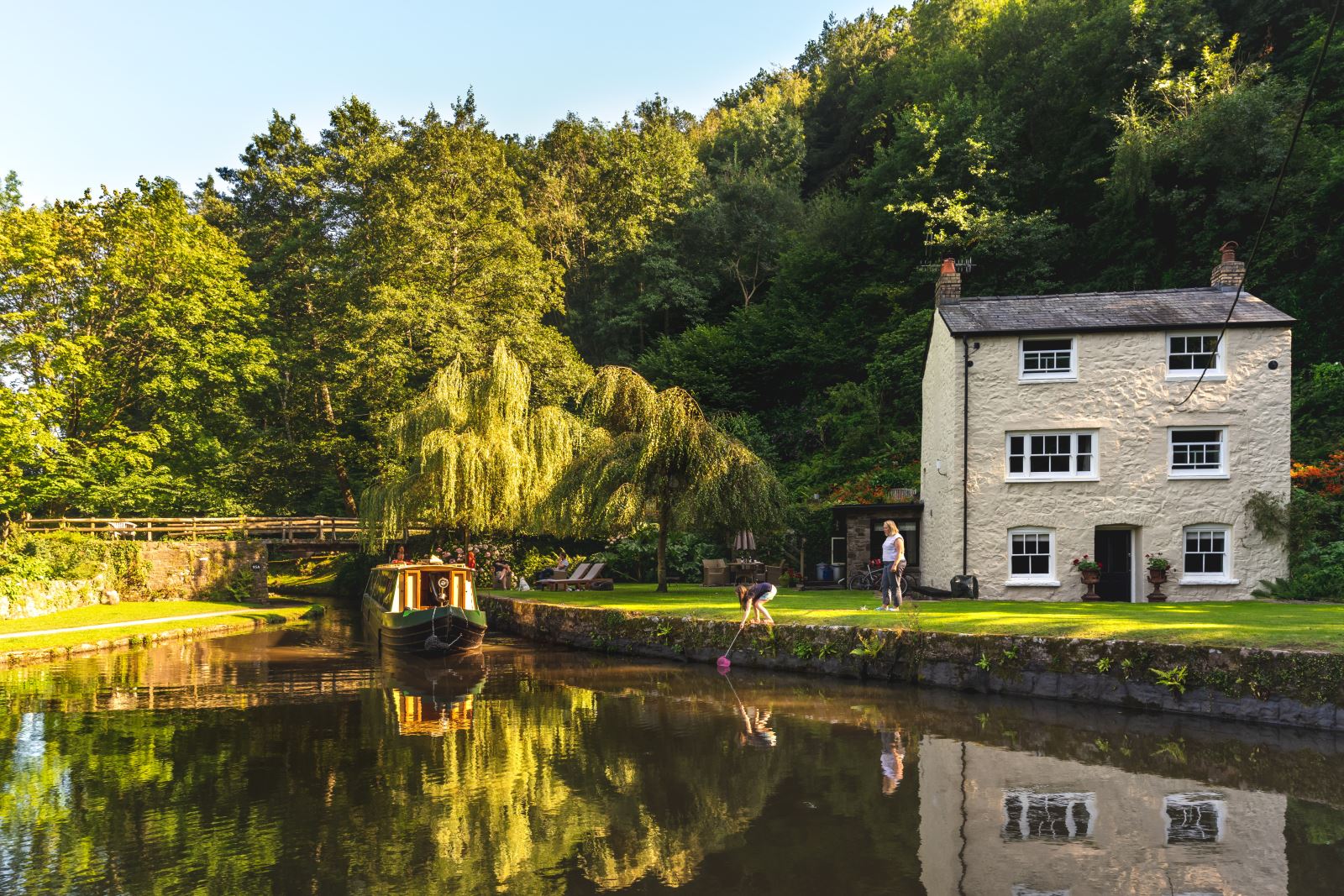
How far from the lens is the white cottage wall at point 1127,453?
22781 mm

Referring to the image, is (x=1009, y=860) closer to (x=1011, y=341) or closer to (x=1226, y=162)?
(x=1011, y=341)

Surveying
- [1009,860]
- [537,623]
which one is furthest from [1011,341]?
[1009,860]

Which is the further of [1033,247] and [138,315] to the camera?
[1033,247]

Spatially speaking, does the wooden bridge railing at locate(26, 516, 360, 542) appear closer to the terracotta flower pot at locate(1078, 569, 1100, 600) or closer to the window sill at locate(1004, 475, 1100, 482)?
the window sill at locate(1004, 475, 1100, 482)

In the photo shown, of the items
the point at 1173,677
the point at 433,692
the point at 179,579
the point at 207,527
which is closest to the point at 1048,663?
the point at 1173,677

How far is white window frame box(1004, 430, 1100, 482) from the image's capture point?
23.4 meters

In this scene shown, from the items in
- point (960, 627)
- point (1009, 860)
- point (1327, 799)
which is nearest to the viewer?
point (1009, 860)

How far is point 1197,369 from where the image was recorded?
76.7 ft

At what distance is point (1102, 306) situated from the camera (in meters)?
24.4

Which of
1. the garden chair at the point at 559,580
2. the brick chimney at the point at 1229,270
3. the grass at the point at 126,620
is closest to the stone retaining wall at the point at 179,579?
the grass at the point at 126,620

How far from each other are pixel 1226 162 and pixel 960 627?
26025 mm

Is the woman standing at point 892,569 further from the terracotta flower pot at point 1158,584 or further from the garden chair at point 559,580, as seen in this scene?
the garden chair at point 559,580

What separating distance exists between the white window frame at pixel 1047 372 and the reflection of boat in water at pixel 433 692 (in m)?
15.4

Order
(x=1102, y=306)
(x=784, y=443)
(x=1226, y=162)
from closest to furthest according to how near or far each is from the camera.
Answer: (x=1102, y=306) < (x=1226, y=162) < (x=784, y=443)
